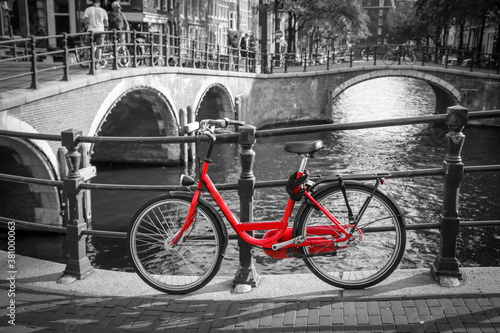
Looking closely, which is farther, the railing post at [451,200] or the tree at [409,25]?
the tree at [409,25]

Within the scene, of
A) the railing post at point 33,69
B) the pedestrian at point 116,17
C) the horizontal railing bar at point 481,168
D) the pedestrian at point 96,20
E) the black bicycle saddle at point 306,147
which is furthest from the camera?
the pedestrian at point 116,17

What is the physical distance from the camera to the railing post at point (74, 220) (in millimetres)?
3646

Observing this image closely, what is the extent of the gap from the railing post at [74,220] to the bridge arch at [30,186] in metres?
7.19

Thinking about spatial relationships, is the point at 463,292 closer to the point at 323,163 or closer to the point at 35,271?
the point at 35,271

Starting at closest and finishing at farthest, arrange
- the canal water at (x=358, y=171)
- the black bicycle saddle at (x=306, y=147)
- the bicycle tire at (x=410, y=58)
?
the black bicycle saddle at (x=306, y=147) → the canal water at (x=358, y=171) → the bicycle tire at (x=410, y=58)

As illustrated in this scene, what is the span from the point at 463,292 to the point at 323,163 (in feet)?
48.4

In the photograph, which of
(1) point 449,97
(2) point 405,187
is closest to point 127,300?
(2) point 405,187

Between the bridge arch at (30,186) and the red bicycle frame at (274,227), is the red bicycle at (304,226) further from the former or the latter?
the bridge arch at (30,186)

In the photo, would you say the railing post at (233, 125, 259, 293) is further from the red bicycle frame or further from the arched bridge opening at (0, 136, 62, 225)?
the arched bridge opening at (0, 136, 62, 225)

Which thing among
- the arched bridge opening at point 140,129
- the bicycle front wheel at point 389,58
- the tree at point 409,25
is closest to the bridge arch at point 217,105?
the arched bridge opening at point 140,129

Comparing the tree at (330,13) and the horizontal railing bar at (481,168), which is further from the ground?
the tree at (330,13)

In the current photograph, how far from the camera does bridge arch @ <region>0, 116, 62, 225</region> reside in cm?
1067

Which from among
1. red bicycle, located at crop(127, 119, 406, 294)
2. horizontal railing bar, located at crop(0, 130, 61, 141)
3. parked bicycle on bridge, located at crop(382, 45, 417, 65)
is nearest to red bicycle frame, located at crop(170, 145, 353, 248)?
red bicycle, located at crop(127, 119, 406, 294)

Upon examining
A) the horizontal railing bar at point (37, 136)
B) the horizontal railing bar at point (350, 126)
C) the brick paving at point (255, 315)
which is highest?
the horizontal railing bar at point (350, 126)
